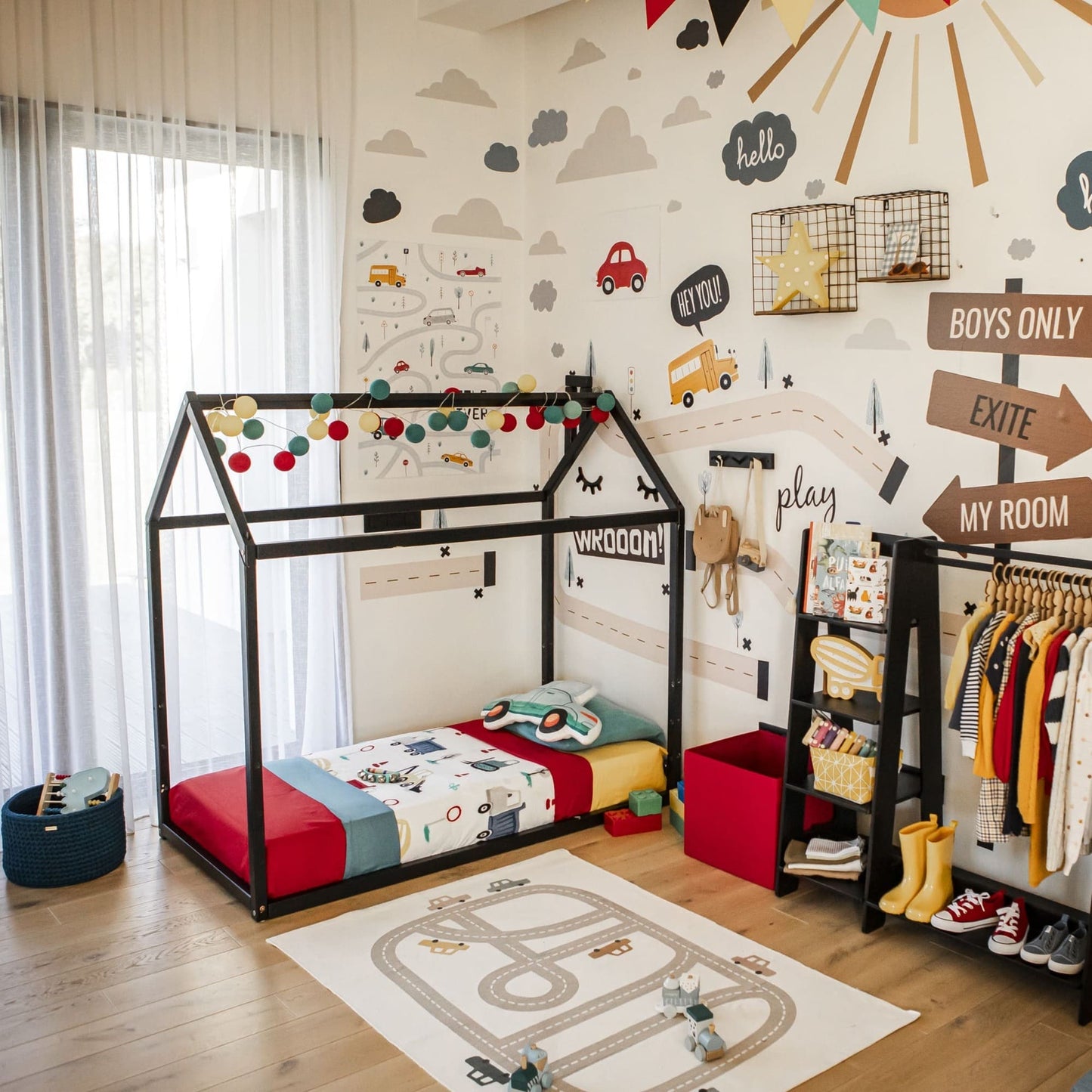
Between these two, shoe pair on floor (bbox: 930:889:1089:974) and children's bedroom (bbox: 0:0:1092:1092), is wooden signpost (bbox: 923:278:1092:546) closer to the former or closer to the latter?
children's bedroom (bbox: 0:0:1092:1092)

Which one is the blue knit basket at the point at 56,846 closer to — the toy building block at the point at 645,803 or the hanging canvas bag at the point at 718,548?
the toy building block at the point at 645,803

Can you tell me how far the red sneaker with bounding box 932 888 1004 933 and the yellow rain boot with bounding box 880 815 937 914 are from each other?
0.09 meters

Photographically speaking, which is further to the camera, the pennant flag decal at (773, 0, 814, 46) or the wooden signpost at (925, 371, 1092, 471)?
the wooden signpost at (925, 371, 1092, 471)

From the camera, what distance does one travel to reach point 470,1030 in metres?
2.41

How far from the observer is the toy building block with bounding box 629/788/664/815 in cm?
353

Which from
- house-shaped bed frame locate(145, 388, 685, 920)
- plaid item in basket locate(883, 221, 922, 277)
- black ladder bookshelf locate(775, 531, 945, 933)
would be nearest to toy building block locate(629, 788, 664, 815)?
house-shaped bed frame locate(145, 388, 685, 920)

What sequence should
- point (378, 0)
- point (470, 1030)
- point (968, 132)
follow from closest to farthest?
1. point (470, 1030)
2. point (968, 132)
3. point (378, 0)

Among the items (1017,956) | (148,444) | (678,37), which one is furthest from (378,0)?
(1017,956)

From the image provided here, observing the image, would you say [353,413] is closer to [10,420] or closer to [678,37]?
[10,420]

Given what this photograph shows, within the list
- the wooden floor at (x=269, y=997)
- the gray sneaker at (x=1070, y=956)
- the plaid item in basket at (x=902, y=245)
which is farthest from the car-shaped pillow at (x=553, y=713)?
the plaid item in basket at (x=902, y=245)

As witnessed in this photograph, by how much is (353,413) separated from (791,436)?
1.51 m

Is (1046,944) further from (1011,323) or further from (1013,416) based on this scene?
(1011,323)

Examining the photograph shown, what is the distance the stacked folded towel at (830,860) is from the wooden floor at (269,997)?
0.35ft

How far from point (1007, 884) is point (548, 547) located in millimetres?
2036
